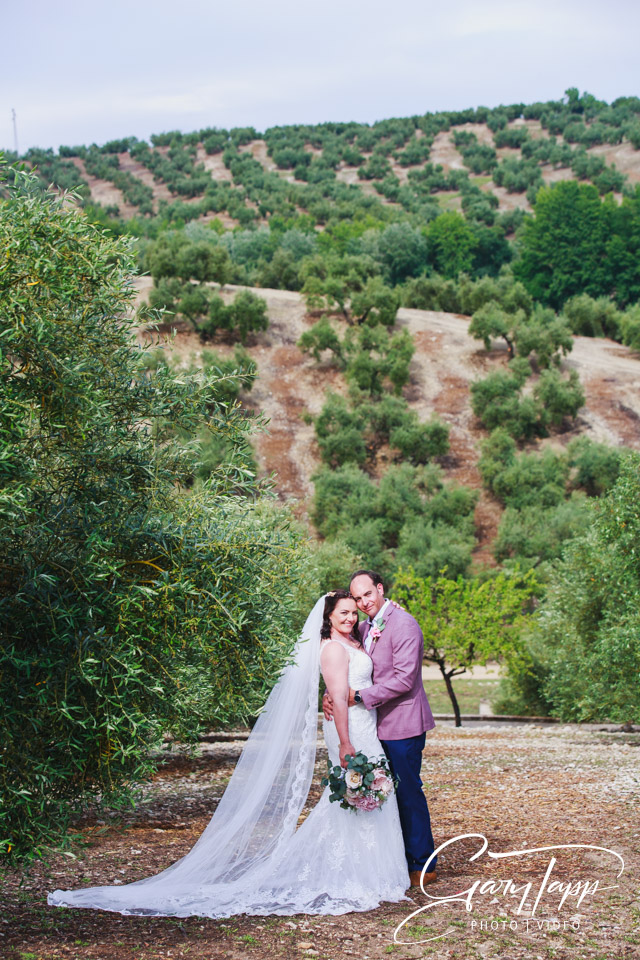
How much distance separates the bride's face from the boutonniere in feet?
0.66

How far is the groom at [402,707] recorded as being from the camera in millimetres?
7020

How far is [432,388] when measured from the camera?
191 ft

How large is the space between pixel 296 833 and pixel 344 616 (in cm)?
178

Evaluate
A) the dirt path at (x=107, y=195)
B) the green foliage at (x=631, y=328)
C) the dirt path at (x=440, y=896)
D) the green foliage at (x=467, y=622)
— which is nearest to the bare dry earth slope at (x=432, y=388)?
the green foliage at (x=631, y=328)

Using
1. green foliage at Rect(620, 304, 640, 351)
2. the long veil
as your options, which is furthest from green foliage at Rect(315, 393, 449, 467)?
the long veil

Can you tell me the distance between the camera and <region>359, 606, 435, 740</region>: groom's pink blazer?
Answer: 6.94 m

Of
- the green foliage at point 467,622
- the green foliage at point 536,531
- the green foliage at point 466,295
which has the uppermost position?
the green foliage at point 466,295

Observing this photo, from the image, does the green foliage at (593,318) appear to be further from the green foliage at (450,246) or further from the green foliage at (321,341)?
the green foliage at (321,341)

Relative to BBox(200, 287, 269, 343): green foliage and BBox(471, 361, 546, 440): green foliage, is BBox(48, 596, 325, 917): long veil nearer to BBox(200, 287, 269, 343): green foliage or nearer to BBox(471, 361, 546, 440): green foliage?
BBox(471, 361, 546, 440): green foliage

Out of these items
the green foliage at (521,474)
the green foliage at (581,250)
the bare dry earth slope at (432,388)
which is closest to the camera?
the green foliage at (521,474)

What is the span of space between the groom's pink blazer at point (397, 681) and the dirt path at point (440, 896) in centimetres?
133

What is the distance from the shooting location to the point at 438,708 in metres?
31.3

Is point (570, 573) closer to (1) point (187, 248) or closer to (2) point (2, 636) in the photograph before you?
(2) point (2, 636)

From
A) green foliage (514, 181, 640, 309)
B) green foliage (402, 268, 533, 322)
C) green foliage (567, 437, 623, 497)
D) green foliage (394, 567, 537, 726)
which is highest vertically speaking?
green foliage (514, 181, 640, 309)
